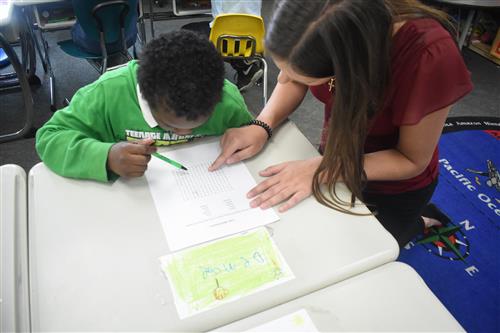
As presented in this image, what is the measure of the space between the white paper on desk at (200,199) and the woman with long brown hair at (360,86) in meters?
0.03

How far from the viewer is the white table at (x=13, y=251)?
604 millimetres

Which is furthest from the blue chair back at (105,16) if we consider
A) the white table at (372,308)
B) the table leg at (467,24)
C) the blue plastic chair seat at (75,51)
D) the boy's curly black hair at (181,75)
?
the table leg at (467,24)

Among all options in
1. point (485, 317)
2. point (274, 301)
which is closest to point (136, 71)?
point (274, 301)

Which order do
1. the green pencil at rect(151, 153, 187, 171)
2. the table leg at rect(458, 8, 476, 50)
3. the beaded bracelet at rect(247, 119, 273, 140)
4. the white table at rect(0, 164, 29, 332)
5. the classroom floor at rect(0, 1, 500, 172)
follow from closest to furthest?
the white table at rect(0, 164, 29, 332), the green pencil at rect(151, 153, 187, 171), the beaded bracelet at rect(247, 119, 273, 140), the classroom floor at rect(0, 1, 500, 172), the table leg at rect(458, 8, 476, 50)

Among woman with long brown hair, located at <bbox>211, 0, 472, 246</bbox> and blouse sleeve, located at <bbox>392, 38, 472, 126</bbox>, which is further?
blouse sleeve, located at <bbox>392, 38, 472, 126</bbox>

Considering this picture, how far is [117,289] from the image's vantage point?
2.15 feet

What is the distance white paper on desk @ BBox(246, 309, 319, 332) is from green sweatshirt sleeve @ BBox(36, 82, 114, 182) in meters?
0.46

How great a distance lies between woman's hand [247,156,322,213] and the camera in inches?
32.7

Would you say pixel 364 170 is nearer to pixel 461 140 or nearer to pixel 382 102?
pixel 382 102

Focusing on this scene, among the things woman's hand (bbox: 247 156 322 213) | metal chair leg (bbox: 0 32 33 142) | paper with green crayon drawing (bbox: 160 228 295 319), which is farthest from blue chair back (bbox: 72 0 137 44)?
paper with green crayon drawing (bbox: 160 228 295 319)

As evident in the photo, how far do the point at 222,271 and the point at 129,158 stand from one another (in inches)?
12.3

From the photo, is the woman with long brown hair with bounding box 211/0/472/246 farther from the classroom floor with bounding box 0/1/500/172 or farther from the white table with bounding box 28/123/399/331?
the classroom floor with bounding box 0/1/500/172

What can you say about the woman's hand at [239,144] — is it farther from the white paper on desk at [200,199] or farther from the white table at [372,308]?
the white table at [372,308]

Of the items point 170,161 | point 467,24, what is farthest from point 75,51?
point 467,24
